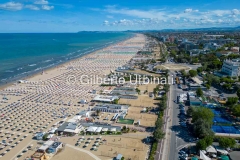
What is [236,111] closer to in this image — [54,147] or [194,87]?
[194,87]

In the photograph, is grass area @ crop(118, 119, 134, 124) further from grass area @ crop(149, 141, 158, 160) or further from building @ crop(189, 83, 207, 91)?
building @ crop(189, 83, 207, 91)

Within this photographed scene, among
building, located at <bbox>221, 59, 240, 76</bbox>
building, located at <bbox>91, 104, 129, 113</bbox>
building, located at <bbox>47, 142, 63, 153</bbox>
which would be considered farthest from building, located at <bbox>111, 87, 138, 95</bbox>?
building, located at <bbox>221, 59, 240, 76</bbox>

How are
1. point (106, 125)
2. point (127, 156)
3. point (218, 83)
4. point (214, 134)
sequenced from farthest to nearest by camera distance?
point (218, 83) < point (106, 125) < point (214, 134) < point (127, 156)

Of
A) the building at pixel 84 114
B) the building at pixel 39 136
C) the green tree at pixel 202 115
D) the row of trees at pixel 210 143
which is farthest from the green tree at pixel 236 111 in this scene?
the building at pixel 39 136

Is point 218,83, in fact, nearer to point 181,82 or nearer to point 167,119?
point 181,82

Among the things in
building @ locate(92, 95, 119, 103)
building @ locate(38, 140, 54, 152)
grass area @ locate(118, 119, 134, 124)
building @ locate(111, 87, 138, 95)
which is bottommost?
building @ locate(38, 140, 54, 152)

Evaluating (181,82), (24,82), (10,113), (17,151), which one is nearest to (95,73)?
(24,82)
